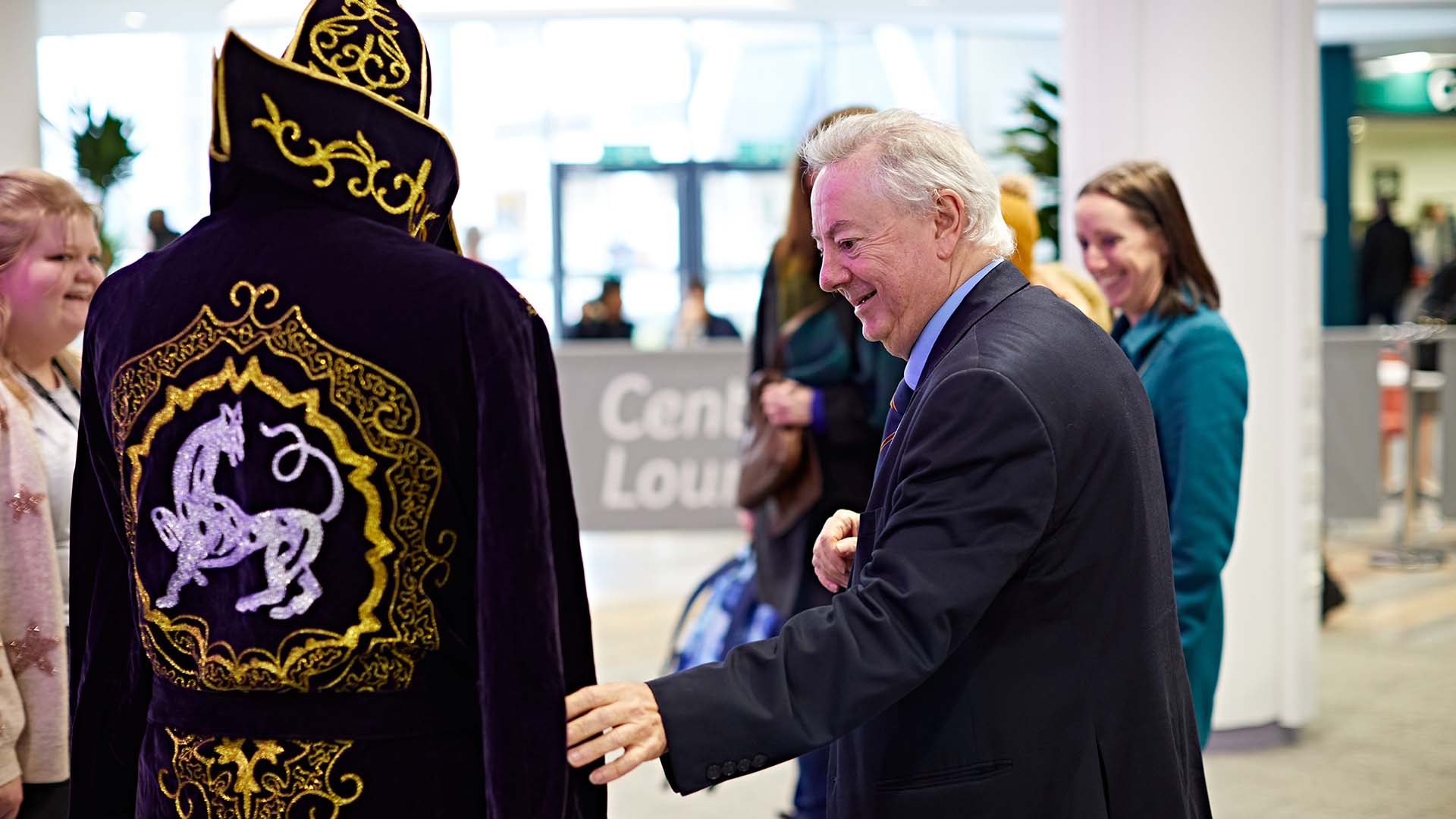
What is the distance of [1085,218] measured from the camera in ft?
8.38

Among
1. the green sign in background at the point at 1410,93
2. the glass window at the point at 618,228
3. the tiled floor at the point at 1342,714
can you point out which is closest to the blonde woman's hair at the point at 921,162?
the tiled floor at the point at 1342,714

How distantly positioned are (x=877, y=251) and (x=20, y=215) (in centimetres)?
128

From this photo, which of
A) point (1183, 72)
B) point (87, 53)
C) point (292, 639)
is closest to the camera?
point (292, 639)

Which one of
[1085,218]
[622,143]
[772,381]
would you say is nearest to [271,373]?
[1085,218]

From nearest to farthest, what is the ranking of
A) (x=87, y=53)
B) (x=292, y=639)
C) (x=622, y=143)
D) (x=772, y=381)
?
(x=292, y=639) < (x=772, y=381) < (x=87, y=53) < (x=622, y=143)

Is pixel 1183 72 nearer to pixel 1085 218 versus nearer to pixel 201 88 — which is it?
pixel 1085 218

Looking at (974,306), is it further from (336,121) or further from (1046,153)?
(1046,153)

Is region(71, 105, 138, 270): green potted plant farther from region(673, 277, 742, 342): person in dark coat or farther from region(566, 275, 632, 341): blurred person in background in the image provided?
region(673, 277, 742, 342): person in dark coat

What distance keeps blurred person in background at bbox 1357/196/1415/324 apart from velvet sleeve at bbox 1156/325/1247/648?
36.9 ft

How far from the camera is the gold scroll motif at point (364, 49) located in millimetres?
1337

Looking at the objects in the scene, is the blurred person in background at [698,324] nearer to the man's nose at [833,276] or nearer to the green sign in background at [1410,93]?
the green sign in background at [1410,93]

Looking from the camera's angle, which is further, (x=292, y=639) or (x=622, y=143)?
(x=622, y=143)

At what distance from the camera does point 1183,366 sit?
2.34 meters

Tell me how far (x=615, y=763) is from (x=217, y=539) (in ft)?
1.44
